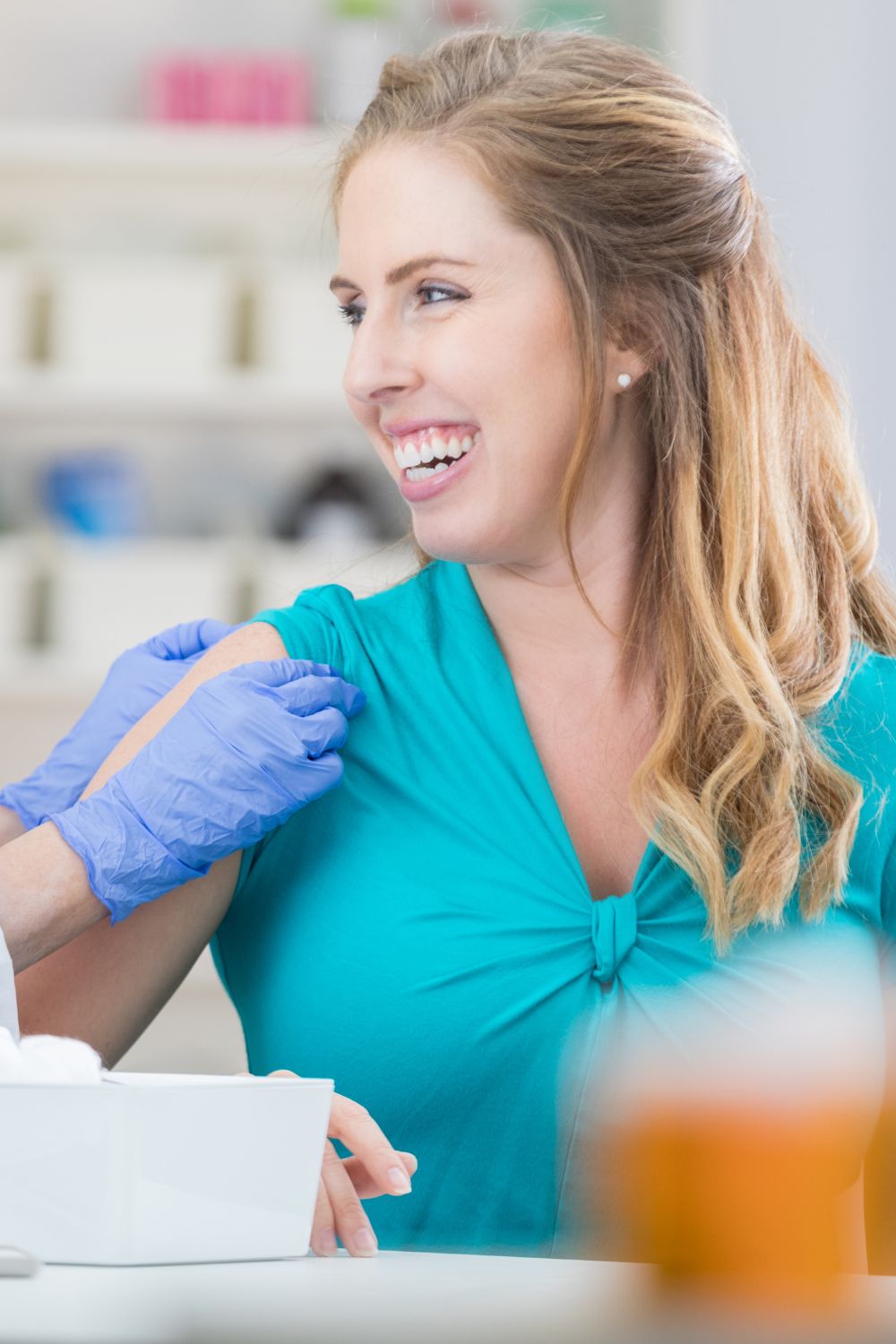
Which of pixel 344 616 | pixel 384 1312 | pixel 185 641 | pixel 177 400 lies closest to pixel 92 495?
pixel 177 400

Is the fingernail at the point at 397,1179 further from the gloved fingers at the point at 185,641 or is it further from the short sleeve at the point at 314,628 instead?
the gloved fingers at the point at 185,641

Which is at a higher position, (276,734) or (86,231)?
(86,231)

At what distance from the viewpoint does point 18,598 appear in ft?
9.94

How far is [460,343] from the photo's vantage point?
1.23m

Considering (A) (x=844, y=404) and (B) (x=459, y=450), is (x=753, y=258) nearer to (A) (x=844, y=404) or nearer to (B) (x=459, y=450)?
(A) (x=844, y=404)

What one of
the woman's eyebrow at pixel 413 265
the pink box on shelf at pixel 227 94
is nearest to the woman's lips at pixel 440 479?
the woman's eyebrow at pixel 413 265

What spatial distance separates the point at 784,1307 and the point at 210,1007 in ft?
8.85

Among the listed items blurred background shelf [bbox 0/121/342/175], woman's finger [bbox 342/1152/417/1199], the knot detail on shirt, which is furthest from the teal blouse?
blurred background shelf [bbox 0/121/342/175]

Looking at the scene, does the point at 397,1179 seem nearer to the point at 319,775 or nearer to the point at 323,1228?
the point at 323,1228

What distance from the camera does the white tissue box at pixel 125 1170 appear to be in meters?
0.66

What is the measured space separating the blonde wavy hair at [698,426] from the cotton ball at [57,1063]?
0.60m

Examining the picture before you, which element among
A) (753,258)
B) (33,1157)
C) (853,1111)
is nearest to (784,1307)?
(853,1111)

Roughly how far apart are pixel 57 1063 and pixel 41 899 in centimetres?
46

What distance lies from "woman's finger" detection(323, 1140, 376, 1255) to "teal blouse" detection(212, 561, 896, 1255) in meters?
0.30
